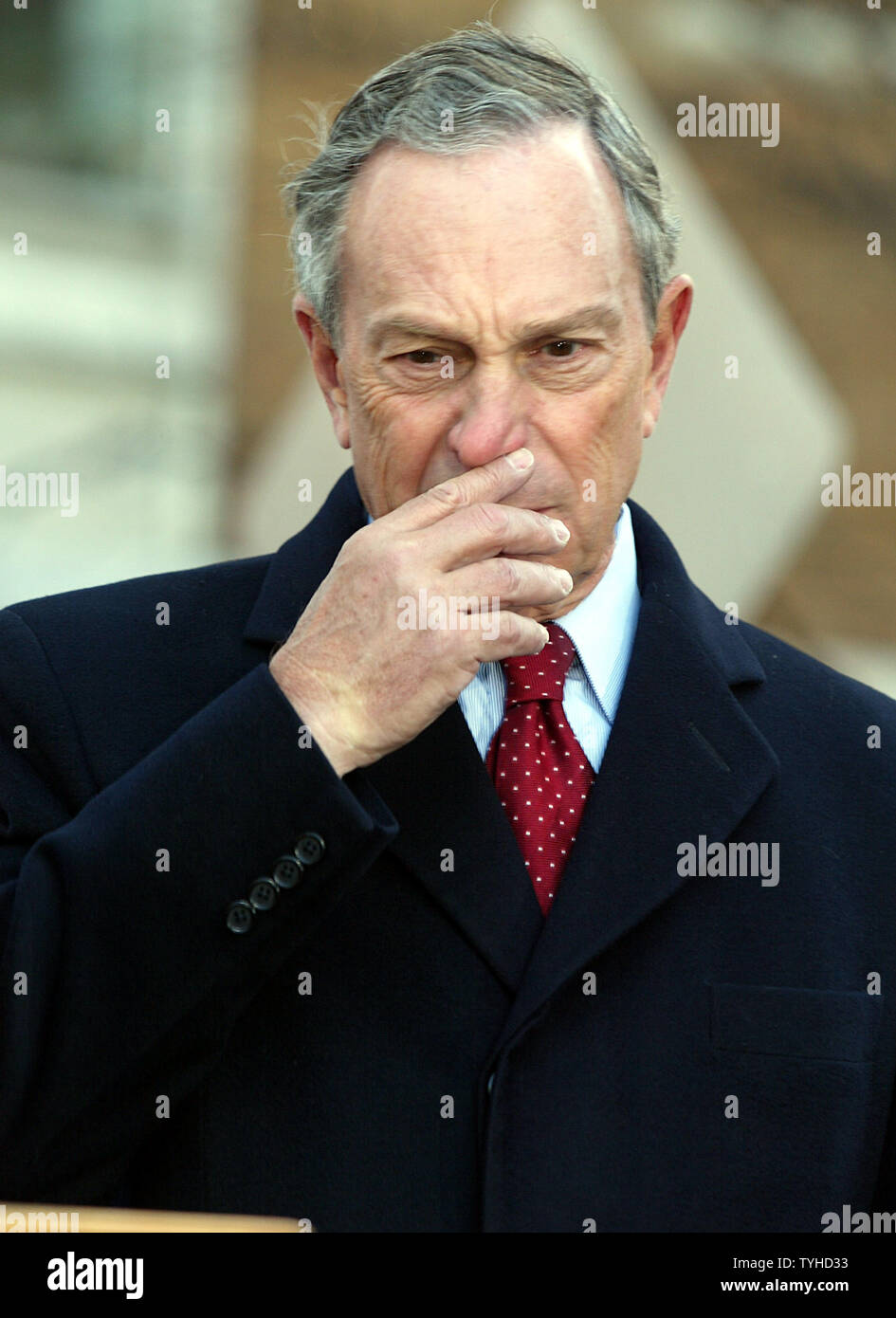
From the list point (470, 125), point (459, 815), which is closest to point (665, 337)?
point (470, 125)

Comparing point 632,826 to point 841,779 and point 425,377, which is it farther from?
point 425,377

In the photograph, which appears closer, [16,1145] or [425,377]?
[16,1145]

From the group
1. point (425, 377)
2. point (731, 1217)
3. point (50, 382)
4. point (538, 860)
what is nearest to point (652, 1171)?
point (731, 1217)

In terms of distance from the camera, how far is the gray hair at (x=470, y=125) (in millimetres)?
2307

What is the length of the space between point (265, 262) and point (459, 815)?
4725mm

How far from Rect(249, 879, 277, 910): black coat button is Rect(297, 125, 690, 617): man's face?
62 cm

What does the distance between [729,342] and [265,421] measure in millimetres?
1747

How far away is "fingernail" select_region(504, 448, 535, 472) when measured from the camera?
2.13 metres

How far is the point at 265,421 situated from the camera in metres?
6.50

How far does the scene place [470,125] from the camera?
2.28m

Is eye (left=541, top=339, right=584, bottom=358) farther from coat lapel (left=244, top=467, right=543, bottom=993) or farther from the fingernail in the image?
coat lapel (left=244, top=467, right=543, bottom=993)

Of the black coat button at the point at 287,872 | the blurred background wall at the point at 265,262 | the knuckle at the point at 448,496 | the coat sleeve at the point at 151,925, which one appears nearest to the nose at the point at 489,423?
the knuckle at the point at 448,496

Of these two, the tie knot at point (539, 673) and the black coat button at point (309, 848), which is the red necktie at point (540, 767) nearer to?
the tie knot at point (539, 673)
